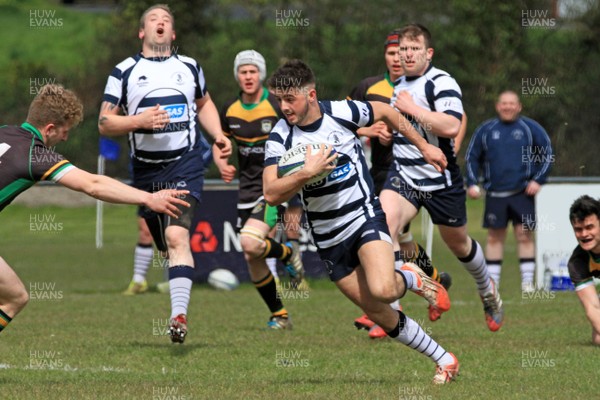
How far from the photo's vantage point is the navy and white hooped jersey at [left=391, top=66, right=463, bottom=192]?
8992 mm

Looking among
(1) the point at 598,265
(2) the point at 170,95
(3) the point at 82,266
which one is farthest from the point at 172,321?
(3) the point at 82,266

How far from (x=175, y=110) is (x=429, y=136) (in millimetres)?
2015

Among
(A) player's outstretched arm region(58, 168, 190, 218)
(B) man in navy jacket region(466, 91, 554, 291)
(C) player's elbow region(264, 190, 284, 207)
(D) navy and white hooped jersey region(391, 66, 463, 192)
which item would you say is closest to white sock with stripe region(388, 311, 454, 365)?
(C) player's elbow region(264, 190, 284, 207)

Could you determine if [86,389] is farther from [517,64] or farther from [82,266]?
[517,64]

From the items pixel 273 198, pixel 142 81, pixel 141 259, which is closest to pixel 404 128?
pixel 273 198

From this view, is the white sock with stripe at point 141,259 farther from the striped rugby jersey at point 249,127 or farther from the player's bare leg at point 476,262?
the player's bare leg at point 476,262

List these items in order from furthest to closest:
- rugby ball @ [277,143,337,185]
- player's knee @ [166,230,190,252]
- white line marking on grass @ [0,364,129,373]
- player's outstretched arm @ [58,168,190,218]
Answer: player's knee @ [166,230,190,252] < white line marking on grass @ [0,364,129,373] < rugby ball @ [277,143,337,185] < player's outstretched arm @ [58,168,190,218]

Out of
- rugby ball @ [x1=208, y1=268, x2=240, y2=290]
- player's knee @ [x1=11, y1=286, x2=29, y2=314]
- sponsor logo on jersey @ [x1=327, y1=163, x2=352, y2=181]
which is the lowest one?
rugby ball @ [x1=208, y1=268, x2=240, y2=290]

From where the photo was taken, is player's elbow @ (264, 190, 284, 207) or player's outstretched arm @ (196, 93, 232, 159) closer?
player's elbow @ (264, 190, 284, 207)

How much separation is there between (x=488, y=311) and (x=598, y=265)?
1075mm

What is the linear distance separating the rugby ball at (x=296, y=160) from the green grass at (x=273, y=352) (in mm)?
1284

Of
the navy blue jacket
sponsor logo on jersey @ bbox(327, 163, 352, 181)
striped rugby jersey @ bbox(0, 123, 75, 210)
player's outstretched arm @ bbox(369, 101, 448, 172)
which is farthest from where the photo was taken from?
the navy blue jacket

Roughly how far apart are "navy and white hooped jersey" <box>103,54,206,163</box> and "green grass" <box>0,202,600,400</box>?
5.08ft

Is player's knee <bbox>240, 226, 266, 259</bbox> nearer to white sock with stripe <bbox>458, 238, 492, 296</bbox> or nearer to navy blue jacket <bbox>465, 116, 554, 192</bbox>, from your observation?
white sock with stripe <bbox>458, 238, 492, 296</bbox>
